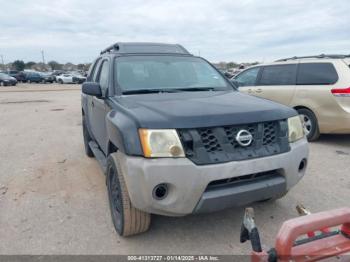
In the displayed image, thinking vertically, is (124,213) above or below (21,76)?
below

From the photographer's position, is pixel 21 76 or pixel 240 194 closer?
pixel 240 194

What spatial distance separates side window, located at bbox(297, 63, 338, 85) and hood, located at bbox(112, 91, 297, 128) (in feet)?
12.0

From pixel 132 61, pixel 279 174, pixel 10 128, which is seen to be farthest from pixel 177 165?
pixel 10 128

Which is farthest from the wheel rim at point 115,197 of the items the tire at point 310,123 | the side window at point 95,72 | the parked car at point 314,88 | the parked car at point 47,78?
the parked car at point 47,78

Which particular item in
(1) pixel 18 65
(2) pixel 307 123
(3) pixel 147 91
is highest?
(1) pixel 18 65

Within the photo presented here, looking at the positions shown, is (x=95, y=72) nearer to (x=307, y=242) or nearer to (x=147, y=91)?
(x=147, y=91)

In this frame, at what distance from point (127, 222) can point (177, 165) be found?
2.69 feet

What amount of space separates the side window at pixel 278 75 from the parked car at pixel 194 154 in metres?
4.13

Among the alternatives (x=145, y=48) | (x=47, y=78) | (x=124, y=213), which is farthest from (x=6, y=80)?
(x=124, y=213)

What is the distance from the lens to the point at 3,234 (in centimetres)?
311

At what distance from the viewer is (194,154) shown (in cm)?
249

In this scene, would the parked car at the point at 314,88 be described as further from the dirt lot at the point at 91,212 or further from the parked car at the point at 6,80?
the parked car at the point at 6,80

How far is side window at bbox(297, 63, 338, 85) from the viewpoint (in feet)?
20.2

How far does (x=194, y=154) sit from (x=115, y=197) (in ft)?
3.70
